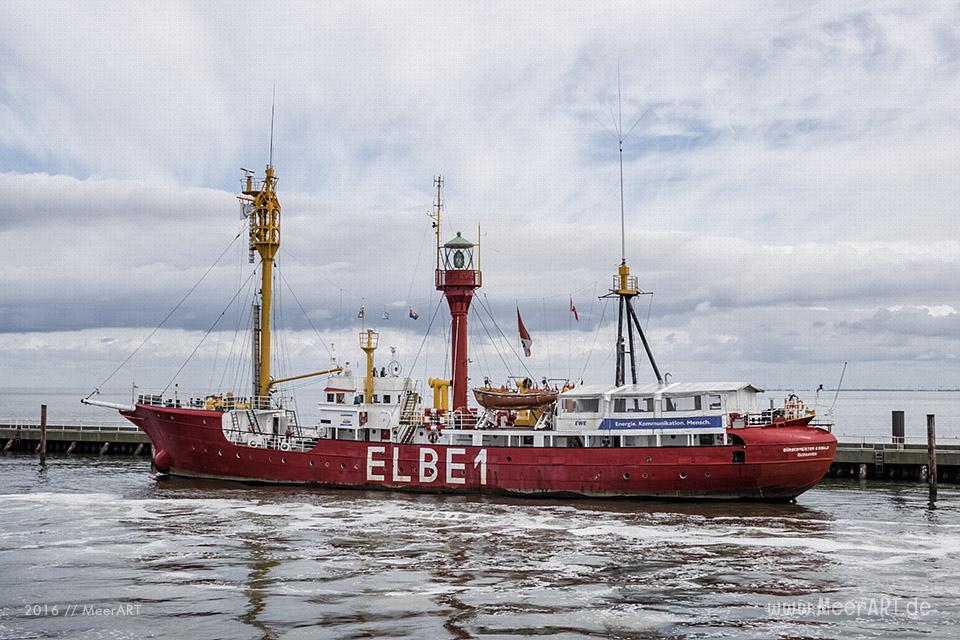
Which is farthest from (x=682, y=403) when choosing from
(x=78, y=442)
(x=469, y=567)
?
(x=78, y=442)

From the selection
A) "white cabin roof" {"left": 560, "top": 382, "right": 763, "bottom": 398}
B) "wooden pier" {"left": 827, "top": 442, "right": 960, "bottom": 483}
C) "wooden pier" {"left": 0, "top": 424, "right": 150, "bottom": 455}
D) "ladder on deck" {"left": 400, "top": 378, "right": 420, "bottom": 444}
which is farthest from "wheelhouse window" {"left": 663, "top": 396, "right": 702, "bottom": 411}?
"wooden pier" {"left": 0, "top": 424, "right": 150, "bottom": 455}

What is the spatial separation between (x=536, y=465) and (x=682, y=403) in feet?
21.6

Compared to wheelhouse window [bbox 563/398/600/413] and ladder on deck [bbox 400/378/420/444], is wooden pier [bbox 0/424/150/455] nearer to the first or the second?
ladder on deck [bbox 400/378/420/444]

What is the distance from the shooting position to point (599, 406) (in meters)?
36.4

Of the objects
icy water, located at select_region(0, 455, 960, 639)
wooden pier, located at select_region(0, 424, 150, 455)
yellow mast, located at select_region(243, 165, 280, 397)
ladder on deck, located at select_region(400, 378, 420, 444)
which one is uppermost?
yellow mast, located at select_region(243, 165, 280, 397)

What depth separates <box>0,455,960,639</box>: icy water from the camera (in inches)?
737

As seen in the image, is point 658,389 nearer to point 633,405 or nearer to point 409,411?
point 633,405

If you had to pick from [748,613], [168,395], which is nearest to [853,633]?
[748,613]

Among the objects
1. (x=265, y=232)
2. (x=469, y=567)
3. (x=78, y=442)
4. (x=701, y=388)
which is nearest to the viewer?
(x=469, y=567)

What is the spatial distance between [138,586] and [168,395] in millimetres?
24429

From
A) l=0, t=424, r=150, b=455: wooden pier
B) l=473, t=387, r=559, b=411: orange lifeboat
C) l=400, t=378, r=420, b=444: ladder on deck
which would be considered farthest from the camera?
l=0, t=424, r=150, b=455: wooden pier

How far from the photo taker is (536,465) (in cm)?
3638

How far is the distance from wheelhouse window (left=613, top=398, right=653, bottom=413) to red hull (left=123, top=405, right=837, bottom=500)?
1.63 m

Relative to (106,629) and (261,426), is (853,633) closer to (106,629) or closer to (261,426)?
(106,629)
